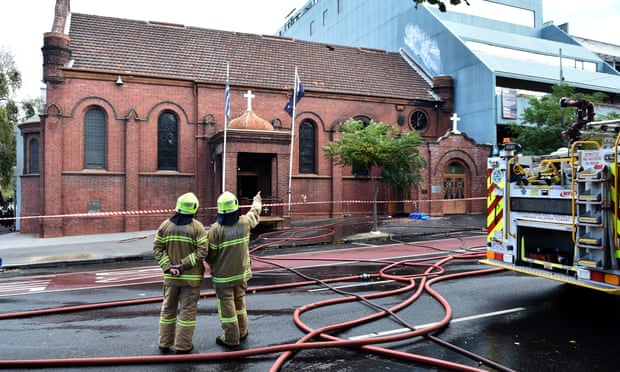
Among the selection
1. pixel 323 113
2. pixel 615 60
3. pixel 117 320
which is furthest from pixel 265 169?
pixel 615 60

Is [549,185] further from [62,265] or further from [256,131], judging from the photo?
[256,131]

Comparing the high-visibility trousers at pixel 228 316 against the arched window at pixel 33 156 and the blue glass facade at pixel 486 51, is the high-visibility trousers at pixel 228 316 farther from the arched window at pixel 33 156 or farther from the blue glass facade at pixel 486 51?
the blue glass facade at pixel 486 51

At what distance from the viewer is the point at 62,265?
40.2 feet

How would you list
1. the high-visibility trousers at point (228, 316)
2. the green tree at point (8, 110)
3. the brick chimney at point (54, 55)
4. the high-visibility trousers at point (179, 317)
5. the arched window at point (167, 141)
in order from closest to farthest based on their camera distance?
1. the high-visibility trousers at point (179, 317)
2. the high-visibility trousers at point (228, 316)
3. the brick chimney at point (54, 55)
4. the arched window at point (167, 141)
5. the green tree at point (8, 110)

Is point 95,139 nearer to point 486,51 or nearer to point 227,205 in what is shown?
point 227,205

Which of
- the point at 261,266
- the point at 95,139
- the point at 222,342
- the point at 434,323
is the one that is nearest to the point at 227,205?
the point at 222,342

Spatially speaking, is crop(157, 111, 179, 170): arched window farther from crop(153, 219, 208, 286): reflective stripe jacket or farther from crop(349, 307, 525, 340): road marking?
crop(349, 307, 525, 340): road marking

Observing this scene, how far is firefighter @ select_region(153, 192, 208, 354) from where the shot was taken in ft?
16.4


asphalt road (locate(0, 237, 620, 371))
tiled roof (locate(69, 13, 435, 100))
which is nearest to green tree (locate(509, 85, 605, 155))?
tiled roof (locate(69, 13, 435, 100))

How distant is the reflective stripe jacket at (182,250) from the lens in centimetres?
504

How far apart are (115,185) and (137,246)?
697cm

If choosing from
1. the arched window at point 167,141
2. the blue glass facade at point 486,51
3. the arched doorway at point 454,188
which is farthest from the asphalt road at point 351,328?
the blue glass facade at point 486,51

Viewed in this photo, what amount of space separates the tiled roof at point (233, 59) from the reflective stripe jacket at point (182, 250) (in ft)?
62.5

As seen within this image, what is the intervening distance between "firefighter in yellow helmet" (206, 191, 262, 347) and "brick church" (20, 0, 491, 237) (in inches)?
505
